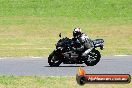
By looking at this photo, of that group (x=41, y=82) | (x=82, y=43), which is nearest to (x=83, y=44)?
(x=82, y=43)

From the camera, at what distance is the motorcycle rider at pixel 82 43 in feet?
78.4

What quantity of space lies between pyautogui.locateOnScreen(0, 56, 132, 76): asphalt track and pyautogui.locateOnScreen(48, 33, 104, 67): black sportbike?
0.23m

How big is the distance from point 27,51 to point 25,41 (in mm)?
8518

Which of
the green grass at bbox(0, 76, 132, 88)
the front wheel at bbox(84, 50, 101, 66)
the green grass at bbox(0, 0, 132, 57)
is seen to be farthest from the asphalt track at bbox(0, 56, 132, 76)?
the green grass at bbox(0, 0, 132, 57)

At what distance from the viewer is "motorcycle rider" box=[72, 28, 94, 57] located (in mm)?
23906

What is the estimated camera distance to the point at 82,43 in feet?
79.0

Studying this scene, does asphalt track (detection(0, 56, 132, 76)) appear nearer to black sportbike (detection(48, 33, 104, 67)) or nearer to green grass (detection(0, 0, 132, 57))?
black sportbike (detection(48, 33, 104, 67))

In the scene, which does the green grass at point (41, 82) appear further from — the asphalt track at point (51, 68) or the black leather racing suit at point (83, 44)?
the black leather racing suit at point (83, 44)

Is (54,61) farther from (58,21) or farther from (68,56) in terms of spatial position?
(58,21)

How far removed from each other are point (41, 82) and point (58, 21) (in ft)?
113

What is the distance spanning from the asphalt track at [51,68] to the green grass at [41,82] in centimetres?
183

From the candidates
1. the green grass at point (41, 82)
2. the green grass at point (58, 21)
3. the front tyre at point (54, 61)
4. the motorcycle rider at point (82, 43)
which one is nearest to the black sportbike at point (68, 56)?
the front tyre at point (54, 61)

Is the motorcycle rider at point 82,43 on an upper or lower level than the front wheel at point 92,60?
upper

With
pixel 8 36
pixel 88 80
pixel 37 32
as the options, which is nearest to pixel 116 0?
pixel 37 32
